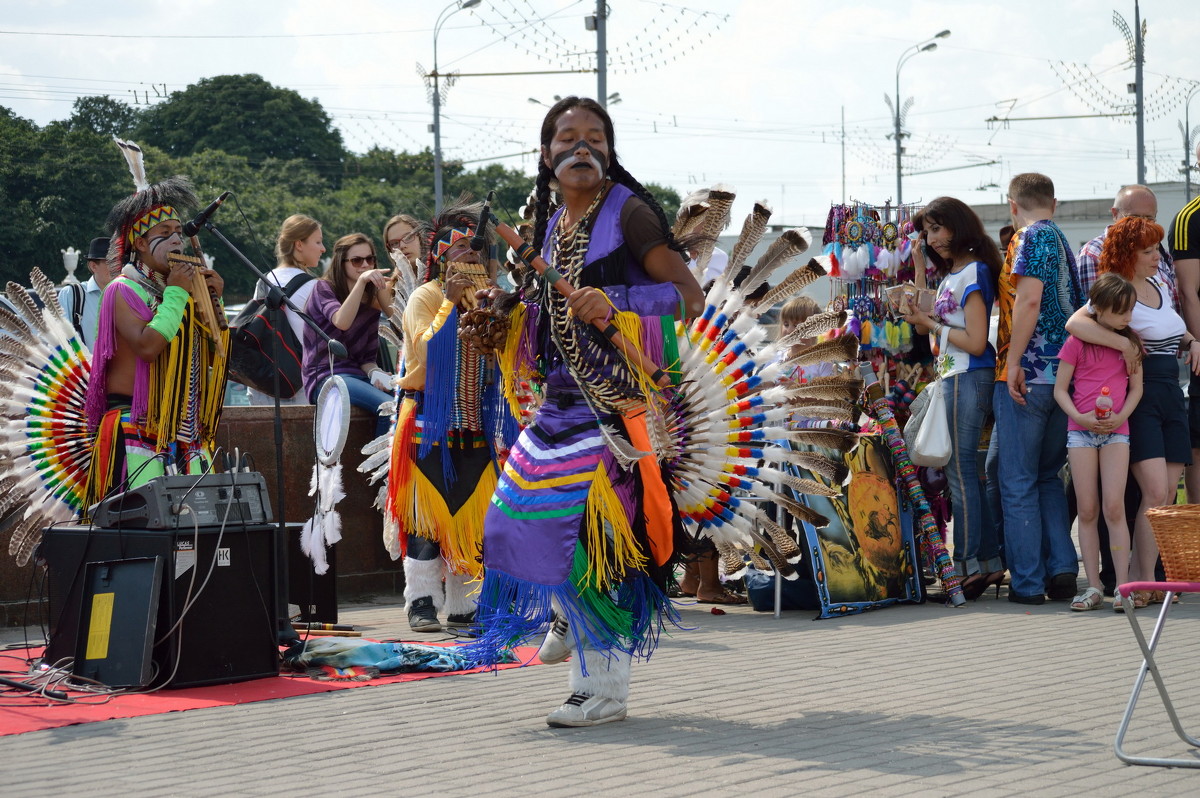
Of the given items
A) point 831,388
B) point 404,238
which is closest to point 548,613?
point 831,388

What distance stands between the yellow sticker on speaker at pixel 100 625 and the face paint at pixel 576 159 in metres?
2.49

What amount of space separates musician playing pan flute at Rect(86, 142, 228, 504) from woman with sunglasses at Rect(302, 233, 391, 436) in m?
1.89

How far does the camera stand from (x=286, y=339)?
27.7 ft

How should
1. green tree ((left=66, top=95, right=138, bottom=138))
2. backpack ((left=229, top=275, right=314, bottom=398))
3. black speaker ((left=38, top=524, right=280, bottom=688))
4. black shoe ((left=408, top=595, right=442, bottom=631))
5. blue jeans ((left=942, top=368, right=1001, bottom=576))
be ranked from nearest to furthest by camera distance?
black speaker ((left=38, top=524, right=280, bottom=688)) → black shoe ((left=408, top=595, right=442, bottom=631)) → backpack ((left=229, top=275, right=314, bottom=398)) → blue jeans ((left=942, top=368, right=1001, bottom=576)) → green tree ((left=66, top=95, right=138, bottom=138))

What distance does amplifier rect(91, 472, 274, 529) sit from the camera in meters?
5.41

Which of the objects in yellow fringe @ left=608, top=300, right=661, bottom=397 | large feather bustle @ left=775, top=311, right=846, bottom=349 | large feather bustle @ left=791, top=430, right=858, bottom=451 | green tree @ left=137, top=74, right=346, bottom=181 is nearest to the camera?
yellow fringe @ left=608, top=300, right=661, bottom=397

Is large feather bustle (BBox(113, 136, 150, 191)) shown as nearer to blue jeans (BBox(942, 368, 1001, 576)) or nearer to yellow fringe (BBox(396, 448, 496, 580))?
yellow fringe (BBox(396, 448, 496, 580))

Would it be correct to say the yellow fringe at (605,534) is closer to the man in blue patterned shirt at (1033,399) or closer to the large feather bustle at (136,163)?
the large feather bustle at (136,163)

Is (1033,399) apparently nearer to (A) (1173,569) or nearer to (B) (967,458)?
(B) (967,458)

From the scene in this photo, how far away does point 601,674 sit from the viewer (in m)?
4.64

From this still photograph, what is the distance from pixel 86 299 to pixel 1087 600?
6211mm

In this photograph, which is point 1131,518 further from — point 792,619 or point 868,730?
point 868,730

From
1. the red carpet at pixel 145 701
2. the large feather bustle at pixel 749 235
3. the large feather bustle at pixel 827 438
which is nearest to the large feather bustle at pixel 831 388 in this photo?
the large feather bustle at pixel 827 438

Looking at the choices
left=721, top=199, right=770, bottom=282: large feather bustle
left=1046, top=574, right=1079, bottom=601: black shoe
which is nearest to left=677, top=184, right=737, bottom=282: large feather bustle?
left=721, top=199, right=770, bottom=282: large feather bustle
